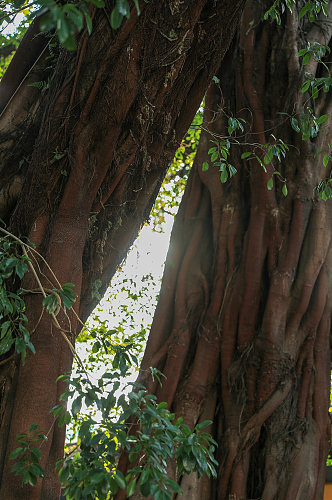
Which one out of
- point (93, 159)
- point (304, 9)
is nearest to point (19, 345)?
point (93, 159)

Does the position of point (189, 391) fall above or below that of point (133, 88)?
below

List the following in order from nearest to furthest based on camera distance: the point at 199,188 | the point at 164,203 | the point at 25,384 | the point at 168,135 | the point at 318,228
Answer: the point at 25,384, the point at 168,135, the point at 318,228, the point at 199,188, the point at 164,203

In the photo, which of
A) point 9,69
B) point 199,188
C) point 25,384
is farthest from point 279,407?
point 9,69

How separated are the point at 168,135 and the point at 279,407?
169cm

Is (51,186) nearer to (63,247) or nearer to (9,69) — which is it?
(63,247)

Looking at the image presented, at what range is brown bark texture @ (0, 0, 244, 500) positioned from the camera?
1817 millimetres

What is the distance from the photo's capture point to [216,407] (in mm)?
3197

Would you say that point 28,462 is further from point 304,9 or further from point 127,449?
point 304,9

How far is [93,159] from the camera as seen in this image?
6.52 ft

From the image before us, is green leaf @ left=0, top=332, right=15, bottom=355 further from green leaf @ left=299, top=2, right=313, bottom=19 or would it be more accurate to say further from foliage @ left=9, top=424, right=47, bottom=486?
green leaf @ left=299, top=2, right=313, bottom=19

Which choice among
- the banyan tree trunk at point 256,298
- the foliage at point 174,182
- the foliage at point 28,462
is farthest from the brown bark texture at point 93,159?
the foliage at point 174,182

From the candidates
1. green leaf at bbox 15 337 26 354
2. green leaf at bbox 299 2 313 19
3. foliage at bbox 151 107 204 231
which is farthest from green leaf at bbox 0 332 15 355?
foliage at bbox 151 107 204 231

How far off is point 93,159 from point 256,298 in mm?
1639

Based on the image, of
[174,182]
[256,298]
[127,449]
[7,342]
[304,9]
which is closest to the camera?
[127,449]
